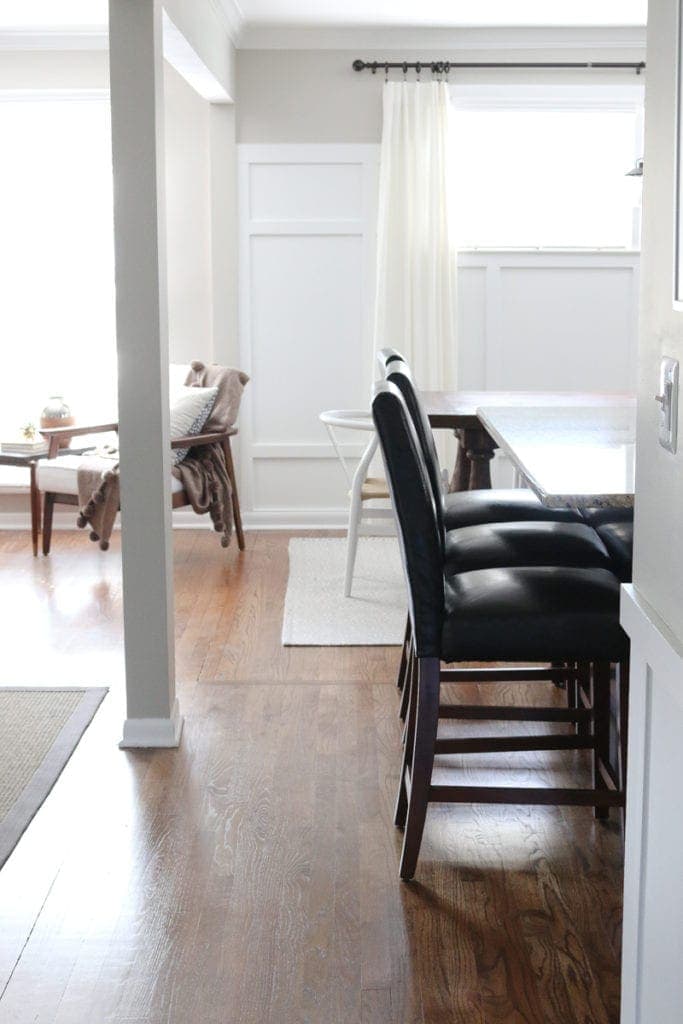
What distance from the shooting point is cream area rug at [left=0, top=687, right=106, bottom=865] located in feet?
10.0

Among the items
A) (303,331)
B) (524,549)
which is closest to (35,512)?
(303,331)

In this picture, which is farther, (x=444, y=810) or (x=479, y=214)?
(x=479, y=214)

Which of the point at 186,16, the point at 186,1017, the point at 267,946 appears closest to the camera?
the point at 186,1017

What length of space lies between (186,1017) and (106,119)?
17.4 feet

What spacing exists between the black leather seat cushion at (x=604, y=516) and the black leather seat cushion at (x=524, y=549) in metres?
0.25

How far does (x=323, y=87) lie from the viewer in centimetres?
632

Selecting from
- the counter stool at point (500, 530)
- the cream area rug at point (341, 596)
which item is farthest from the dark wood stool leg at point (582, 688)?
the cream area rug at point (341, 596)

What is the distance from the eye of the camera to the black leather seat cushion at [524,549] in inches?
125

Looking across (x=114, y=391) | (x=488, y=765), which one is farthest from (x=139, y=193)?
(x=114, y=391)

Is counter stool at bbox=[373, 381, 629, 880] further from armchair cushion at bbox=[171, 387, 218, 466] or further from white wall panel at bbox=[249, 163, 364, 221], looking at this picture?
white wall panel at bbox=[249, 163, 364, 221]

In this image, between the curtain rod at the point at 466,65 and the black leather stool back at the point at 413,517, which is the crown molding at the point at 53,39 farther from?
the black leather stool back at the point at 413,517

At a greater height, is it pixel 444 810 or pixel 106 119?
pixel 106 119

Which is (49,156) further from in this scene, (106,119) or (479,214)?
(479,214)

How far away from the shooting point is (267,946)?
95.2 inches
